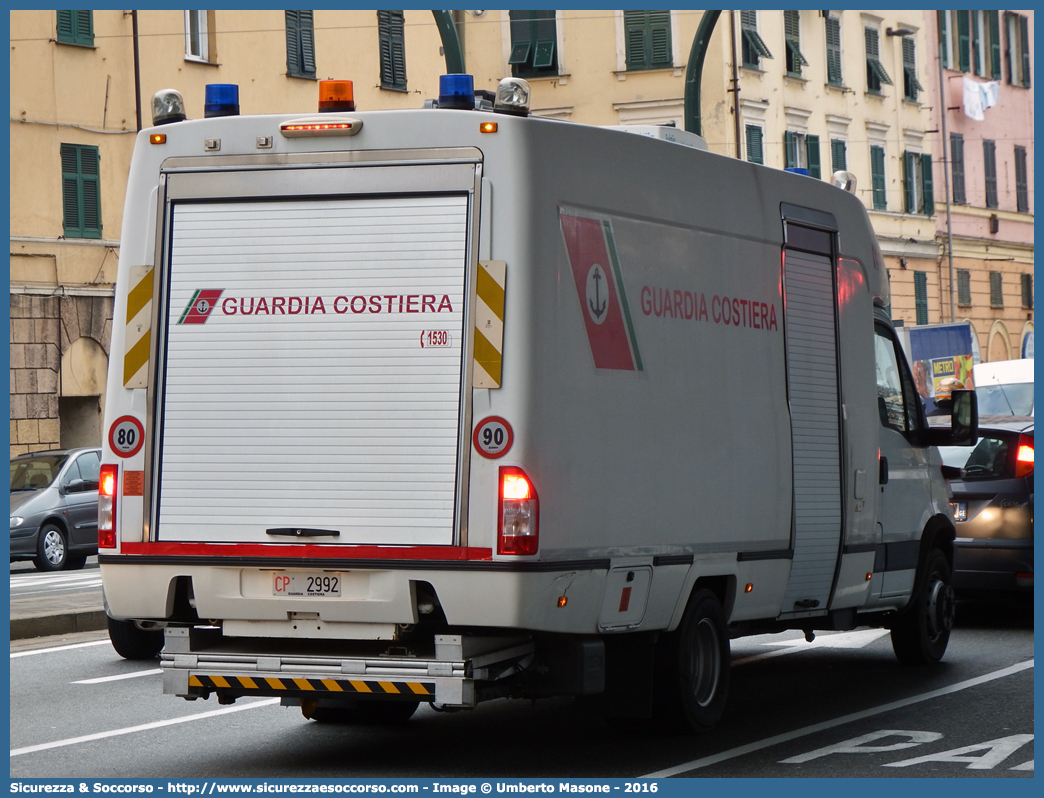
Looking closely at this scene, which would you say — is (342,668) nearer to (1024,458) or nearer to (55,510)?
(1024,458)

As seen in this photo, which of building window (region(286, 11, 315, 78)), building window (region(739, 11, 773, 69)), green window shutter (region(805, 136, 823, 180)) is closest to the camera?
building window (region(286, 11, 315, 78))

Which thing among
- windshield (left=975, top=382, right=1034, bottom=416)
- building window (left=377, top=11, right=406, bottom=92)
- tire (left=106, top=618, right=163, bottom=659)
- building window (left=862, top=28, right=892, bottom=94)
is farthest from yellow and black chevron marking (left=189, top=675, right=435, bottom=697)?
building window (left=862, top=28, right=892, bottom=94)

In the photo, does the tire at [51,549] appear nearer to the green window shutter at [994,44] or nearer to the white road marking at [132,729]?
the white road marking at [132,729]

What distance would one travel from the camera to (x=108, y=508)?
321 inches

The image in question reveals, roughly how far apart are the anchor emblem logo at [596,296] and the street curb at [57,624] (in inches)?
303

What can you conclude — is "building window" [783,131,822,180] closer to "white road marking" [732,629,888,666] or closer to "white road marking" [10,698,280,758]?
"white road marking" [732,629,888,666]

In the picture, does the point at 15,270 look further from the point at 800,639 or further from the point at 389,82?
the point at 800,639

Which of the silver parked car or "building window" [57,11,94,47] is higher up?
"building window" [57,11,94,47]

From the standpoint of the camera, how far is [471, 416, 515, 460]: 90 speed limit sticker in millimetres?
7566

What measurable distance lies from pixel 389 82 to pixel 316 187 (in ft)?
95.4

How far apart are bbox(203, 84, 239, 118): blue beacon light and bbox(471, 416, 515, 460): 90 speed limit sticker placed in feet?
6.60

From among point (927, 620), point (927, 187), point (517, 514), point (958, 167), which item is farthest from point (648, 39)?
point (517, 514)

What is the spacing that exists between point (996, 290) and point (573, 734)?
1787 inches

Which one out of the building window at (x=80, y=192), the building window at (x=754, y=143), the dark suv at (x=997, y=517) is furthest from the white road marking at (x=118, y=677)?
the building window at (x=754, y=143)
